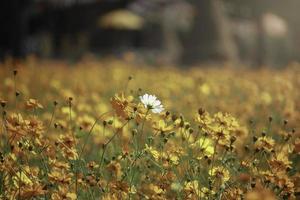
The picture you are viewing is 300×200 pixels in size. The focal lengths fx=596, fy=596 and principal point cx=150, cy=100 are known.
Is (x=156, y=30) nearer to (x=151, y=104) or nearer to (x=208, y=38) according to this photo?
(x=208, y=38)

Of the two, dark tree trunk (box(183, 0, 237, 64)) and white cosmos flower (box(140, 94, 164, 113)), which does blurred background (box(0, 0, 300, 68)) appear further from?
white cosmos flower (box(140, 94, 164, 113))

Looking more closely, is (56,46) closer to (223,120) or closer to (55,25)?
(55,25)

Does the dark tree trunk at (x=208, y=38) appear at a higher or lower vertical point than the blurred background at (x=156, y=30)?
higher

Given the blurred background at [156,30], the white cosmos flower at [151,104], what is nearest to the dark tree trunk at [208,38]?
the blurred background at [156,30]

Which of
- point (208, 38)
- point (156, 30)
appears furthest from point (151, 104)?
point (156, 30)

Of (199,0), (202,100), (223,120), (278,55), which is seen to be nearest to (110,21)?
(199,0)

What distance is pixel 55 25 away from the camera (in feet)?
88.5

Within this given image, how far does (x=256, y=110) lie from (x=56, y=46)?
20323 millimetres

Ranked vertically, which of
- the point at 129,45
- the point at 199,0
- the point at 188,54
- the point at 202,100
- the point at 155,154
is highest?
the point at 155,154

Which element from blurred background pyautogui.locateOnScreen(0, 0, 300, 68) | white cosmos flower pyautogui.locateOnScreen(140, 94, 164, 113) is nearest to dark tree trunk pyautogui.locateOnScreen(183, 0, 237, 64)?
blurred background pyautogui.locateOnScreen(0, 0, 300, 68)

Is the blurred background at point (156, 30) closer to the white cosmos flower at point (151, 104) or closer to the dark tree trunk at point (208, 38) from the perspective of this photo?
the dark tree trunk at point (208, 38)

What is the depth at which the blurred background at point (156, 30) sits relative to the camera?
545 inches

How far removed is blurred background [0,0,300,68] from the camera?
13836 millimetres

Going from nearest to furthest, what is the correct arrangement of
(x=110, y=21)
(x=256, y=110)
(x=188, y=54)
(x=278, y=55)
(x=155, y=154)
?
1. (x=155, y=154)
2. (x=256, y=110)
3. (x=188, y=54)
4. (x=110, y=21)
5. (x=278, y=55)
